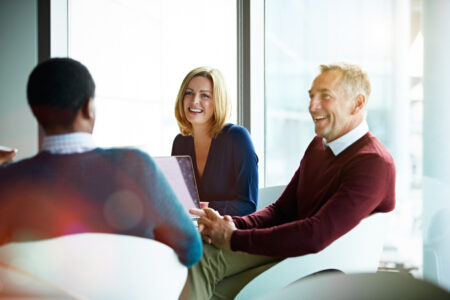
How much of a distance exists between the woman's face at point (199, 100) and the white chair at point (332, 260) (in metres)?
0.98

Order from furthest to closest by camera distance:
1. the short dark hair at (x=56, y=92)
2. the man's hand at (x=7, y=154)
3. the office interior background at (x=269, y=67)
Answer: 1. the office interior background at (x=269, y=67)
2. the man's hand at (x=7, y=154)
3. the short dark hair at (x=56, y=92)

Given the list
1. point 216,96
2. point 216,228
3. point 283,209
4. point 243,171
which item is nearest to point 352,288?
point 216,228

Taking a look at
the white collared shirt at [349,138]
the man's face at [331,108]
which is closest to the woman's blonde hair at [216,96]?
the man's face at [331,108]

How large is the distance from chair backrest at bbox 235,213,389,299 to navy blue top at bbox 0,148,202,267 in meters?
0.56

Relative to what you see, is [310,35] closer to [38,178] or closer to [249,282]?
[249,282]

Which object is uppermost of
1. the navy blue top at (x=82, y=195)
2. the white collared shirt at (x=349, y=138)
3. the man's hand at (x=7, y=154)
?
the white collared shirt at (x=349, y=138)

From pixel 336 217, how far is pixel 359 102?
1.49 ft

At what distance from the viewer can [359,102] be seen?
1.56 meters

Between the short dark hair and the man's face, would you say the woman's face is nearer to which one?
the man's face

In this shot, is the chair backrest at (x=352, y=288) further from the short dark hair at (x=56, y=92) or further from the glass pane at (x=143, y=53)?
the glass pane at (x=143, y=53)

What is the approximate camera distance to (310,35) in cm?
312

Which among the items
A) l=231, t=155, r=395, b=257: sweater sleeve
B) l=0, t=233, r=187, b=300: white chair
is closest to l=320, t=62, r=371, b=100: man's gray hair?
l=231, t=155, r=395, b=257: sweater sleeve

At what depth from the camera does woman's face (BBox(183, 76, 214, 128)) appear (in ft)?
7.10

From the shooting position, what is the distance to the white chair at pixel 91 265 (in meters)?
0.88
